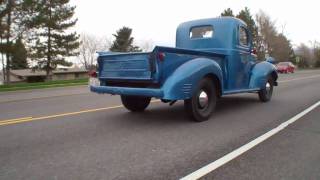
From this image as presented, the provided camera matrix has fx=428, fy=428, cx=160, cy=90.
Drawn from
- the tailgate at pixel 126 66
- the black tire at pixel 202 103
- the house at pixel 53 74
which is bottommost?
the house at pixel 53 74

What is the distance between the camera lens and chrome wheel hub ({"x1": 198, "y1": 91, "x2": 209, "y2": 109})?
814 cm

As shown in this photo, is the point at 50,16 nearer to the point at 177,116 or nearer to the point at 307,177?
the point at 177,116

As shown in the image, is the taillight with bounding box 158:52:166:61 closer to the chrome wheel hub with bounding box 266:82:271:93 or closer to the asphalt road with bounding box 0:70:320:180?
the asphalt road with bounding box 0:70:320:180

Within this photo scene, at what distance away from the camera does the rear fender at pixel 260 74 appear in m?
10.7

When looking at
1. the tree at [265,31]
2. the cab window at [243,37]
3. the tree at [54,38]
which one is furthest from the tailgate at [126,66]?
the tree at [265,31]

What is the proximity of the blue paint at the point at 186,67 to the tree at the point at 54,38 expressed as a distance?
3760cm

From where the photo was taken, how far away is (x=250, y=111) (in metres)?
9.85

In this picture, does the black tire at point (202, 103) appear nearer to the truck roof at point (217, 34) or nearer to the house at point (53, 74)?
the truck roof at point (217, 34)

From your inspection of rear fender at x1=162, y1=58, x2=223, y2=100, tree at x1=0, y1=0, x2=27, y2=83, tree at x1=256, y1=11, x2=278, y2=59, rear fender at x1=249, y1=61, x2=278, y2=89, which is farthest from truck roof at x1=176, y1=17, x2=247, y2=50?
tree at x1=256, y1=11, x2=278, y2=59

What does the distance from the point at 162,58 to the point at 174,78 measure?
1.34 feet

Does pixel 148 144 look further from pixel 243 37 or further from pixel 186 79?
pixel 243 37

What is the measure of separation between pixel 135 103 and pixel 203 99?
2043mm

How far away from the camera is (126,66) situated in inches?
320

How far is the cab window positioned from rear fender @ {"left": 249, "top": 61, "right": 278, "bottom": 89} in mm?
787
